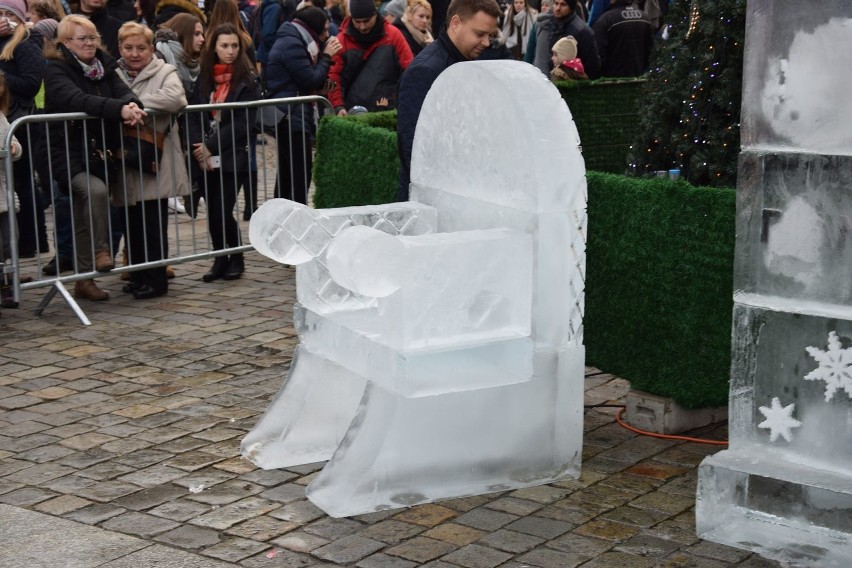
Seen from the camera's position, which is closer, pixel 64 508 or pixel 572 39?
pixel 64 508

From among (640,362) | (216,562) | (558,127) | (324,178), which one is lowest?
Answer: (216,562)

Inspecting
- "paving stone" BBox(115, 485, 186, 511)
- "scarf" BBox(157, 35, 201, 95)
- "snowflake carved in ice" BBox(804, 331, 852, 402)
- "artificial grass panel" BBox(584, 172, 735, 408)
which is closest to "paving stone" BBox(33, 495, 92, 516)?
"paving stone" BBox(115, 485, 186, 511)

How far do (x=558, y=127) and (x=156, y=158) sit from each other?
166 inches

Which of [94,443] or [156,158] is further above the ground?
[156,158]

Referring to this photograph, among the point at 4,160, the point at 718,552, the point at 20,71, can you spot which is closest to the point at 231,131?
the point at 20,71

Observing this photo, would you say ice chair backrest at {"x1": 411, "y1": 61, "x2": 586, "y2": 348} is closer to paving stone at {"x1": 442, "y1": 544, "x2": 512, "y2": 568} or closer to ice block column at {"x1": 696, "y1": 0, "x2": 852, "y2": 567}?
ice block column at {"x1": 696, "y1": 0, "x2": 852, "y2": 567}

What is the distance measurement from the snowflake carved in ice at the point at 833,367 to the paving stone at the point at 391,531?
157cm

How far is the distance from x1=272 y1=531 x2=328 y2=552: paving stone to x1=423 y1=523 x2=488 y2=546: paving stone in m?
0.41

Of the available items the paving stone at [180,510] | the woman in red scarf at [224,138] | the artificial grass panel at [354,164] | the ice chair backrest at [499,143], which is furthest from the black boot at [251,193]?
the paving stone at [180,510]

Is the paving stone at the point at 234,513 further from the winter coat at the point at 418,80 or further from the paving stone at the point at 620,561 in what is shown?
the winter coat at the point at 418,80

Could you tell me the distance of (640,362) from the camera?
589 centimetres

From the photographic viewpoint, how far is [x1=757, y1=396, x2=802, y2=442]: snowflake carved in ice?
4.72 m

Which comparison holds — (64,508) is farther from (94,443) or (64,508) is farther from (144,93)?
(144,93)

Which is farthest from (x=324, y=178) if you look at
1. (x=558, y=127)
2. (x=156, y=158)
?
(x=558, y=127)
